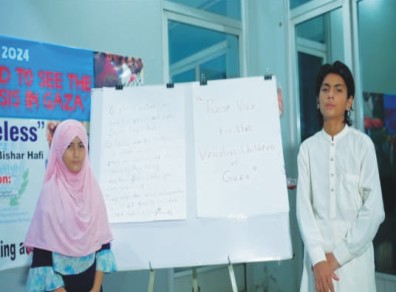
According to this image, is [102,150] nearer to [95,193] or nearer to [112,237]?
[95,193]

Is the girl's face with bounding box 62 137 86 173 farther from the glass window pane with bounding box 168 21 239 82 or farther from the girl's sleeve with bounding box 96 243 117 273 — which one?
the glass window pane with bounding box 168 21 239 82

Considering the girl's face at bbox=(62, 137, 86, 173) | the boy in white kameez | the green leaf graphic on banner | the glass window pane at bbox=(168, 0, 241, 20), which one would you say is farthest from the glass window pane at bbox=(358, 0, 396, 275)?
the green leaf graphic on banner

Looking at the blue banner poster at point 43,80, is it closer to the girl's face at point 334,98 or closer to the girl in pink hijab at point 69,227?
the girl in pink hijab at point 69,227

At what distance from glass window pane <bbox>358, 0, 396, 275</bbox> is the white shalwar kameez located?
704mm

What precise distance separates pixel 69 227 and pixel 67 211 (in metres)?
0.06

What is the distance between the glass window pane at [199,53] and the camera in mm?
2674

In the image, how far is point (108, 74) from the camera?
2.15 meters

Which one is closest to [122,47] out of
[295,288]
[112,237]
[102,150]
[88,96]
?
[88,96]

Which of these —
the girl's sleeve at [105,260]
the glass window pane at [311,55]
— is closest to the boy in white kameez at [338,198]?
the girl's sleeve at [105,260]

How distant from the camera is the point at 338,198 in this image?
1.60 m

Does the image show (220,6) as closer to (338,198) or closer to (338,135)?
(338,135)

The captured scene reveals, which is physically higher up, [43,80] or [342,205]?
[43,80]

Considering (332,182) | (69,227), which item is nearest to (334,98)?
Answer: (332,182)

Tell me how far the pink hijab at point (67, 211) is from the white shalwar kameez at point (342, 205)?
0.88 meters
